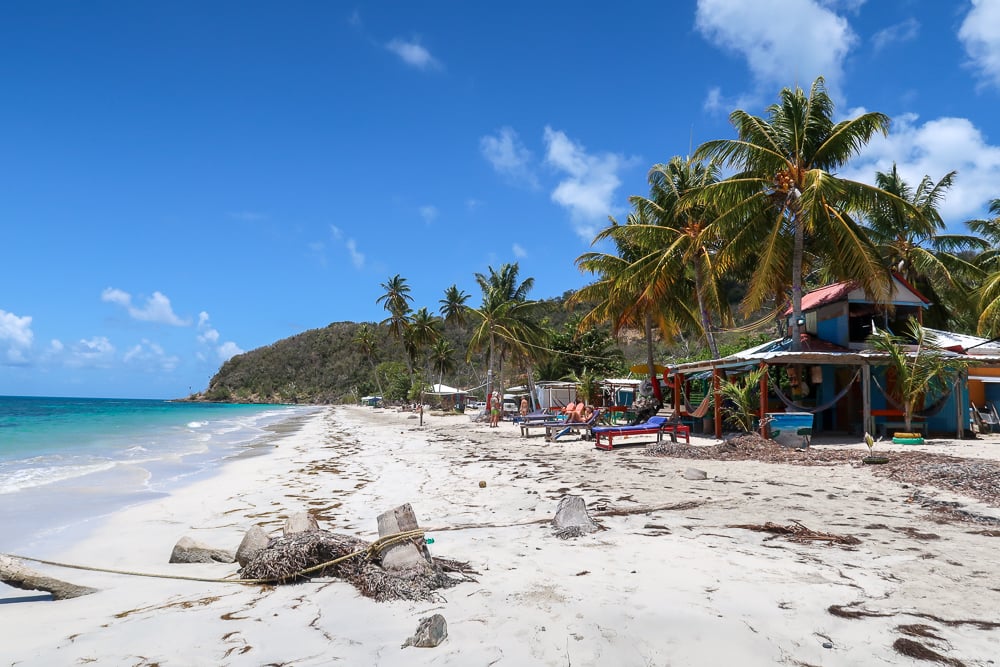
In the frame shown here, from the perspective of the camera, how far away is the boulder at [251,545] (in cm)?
491

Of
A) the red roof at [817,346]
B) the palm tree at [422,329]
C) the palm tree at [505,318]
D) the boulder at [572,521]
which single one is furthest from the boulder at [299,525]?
the palm tree at [422,329]

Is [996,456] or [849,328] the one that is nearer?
[996,456]

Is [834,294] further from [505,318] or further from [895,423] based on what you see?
[505,318]

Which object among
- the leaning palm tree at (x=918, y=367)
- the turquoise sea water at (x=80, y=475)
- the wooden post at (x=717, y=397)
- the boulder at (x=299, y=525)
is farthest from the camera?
the wooden post at (x=717, y=397)

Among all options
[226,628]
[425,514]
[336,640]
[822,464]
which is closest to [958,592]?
[336,640]

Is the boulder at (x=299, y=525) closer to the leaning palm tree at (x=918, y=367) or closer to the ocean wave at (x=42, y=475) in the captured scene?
the ocean wave at (x=42, y=475)

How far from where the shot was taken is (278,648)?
11.2 feet

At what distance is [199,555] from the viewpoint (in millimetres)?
5492

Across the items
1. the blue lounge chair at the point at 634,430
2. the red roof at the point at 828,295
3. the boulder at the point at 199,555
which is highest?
the red roof at the point at 828,295

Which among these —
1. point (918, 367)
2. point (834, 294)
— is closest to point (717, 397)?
point (918, 367)

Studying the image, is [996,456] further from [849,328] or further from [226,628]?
[226,628]

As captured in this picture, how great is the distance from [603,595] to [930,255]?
24280 millimetres

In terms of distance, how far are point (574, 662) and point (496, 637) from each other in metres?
0.51

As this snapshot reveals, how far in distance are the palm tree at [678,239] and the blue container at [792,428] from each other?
22.6ft
